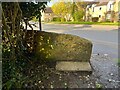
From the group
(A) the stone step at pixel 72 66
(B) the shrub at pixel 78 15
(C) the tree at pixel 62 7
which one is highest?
(C) the tree at pixel 62 7

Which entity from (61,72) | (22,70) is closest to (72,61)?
(61,72)

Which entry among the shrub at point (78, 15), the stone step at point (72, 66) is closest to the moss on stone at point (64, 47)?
the stone step at point (72, 66)

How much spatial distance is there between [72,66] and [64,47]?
0.30 m

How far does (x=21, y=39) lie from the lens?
2695mm

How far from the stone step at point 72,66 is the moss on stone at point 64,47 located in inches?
3.1

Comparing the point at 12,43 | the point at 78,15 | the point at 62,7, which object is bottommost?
the point at 12,43

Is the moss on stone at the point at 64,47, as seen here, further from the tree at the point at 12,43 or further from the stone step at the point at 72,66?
the tree at the point at 12,43

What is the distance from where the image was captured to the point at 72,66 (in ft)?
8.93

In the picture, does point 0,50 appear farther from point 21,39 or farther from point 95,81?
point 95,81

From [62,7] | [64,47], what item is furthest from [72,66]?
[62,7]

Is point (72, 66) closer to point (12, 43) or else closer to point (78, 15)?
point (12, 43)

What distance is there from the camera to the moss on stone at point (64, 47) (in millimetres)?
2859

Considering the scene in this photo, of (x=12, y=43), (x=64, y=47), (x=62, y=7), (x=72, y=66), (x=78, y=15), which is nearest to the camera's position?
(x=12, y=43)

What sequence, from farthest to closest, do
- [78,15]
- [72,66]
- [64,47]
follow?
1. [78,15]
2. [64,47]
3. [72,66]
